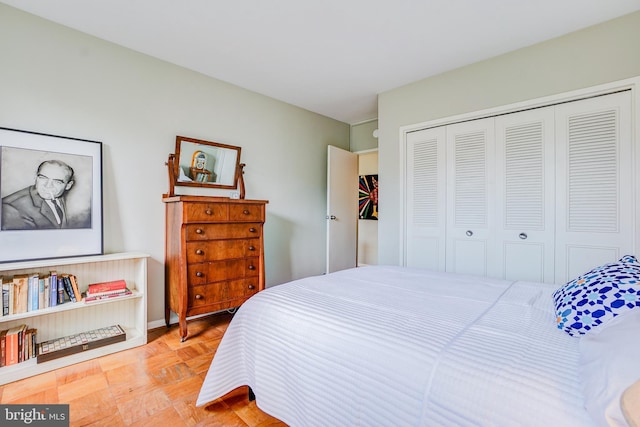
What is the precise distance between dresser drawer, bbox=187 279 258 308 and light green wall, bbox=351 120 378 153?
2586 mm

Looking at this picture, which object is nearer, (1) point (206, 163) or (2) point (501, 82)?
(2) point (501, 82)

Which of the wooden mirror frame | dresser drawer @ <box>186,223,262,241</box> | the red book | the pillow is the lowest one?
the red book

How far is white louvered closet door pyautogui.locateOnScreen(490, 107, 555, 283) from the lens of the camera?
246cm

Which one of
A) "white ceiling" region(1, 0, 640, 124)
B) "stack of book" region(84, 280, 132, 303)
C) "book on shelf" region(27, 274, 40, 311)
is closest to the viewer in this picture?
"book on shelf" region(27, 274, 40, 311)

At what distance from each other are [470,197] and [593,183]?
862 mm

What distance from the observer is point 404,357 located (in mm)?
912

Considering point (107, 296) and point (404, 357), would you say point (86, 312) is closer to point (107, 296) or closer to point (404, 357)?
point (107, 296)

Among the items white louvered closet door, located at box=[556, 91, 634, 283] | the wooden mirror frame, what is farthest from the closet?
the wooden mirror frame

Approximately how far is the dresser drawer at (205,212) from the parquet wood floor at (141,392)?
983mm

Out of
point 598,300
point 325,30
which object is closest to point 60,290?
point 325,30

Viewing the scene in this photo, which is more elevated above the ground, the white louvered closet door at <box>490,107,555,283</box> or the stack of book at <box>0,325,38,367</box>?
the white louvered closet door at <box>490,107,555,283</box>

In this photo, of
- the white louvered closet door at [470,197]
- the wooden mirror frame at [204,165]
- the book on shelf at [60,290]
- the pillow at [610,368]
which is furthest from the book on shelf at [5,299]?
the white louvered closet door at [470,197]

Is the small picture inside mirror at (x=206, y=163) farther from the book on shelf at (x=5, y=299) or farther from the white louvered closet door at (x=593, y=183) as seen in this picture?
the white louvered closet door at (x=593, y=183)

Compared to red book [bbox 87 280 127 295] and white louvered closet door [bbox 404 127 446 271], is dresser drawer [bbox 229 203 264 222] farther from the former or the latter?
white louvered closet door [bbox 404 127 446 271]
